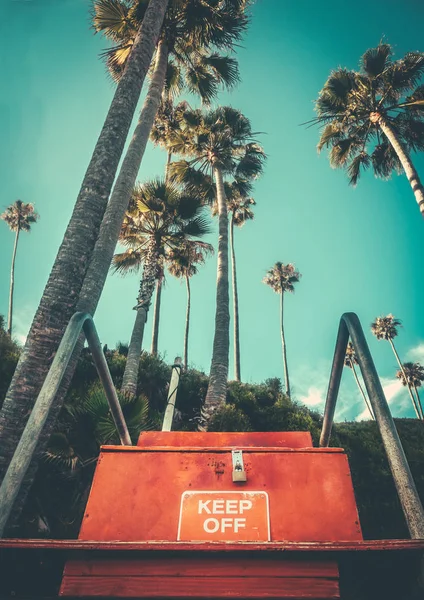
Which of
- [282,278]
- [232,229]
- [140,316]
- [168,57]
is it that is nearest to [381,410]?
[140,316]

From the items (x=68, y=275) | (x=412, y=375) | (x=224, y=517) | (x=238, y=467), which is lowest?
(x=224, y=517)

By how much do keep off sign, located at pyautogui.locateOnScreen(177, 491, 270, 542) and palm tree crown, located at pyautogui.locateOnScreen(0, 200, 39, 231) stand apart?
3834 cm

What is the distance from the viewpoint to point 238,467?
200 cm

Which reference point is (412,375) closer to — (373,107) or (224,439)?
(373,107)

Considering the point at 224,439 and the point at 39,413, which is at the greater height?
the point at 224,439

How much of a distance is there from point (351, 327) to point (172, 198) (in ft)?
37.4

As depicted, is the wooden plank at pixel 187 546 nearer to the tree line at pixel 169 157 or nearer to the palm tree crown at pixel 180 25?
the tree line at pixel 169 157

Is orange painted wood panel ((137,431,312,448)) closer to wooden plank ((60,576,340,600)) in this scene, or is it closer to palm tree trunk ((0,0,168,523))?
wooden plank ((60,576,340,600))

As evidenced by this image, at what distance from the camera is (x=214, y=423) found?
8.11m

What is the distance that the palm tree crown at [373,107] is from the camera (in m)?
12.7

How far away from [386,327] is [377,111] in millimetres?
32516

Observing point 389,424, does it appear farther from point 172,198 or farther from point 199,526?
point 172,198

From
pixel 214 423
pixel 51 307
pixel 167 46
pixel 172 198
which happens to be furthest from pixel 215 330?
pixel 167 46

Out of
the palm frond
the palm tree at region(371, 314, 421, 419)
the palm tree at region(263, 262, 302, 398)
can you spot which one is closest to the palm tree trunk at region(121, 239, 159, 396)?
the palm frond
